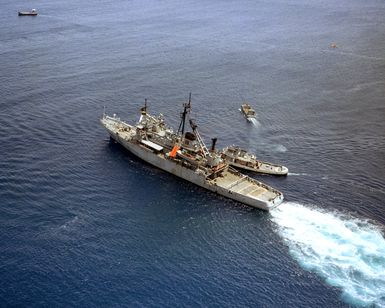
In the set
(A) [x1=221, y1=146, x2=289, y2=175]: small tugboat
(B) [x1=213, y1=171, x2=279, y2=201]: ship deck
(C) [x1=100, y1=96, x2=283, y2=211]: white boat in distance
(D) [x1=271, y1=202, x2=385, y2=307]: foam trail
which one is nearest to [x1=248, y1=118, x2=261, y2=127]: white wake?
(A) [x1=221, y1=146, x2=289, y2=175]: small tugboat

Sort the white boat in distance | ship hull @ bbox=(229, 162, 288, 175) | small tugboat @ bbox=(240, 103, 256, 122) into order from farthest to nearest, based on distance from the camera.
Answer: small tugboat @ bbox=(240, 103, 256, 122), ship hull @ bbox=(229, 162, 288, 175), the white boat in distance

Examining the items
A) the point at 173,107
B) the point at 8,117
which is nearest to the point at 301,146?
the point at 173,107

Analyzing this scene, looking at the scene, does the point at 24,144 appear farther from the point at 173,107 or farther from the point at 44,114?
the point at 173,107

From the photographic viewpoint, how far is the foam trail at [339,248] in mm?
103438

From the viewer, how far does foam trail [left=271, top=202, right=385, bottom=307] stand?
103m

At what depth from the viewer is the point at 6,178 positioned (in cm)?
13462

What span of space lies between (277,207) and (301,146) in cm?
4018

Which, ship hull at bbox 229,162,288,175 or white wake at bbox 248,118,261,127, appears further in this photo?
white wake at bbox 248,118,261,127

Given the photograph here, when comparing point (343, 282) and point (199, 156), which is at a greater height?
point (199, 156)

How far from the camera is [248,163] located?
147625 mm

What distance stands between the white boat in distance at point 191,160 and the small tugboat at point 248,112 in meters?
41.2

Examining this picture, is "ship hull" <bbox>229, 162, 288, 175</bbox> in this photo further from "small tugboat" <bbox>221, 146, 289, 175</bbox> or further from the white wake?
the white wake

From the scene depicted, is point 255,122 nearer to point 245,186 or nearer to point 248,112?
point 248,112

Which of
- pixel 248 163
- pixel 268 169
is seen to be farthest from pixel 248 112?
pixel 268 169
